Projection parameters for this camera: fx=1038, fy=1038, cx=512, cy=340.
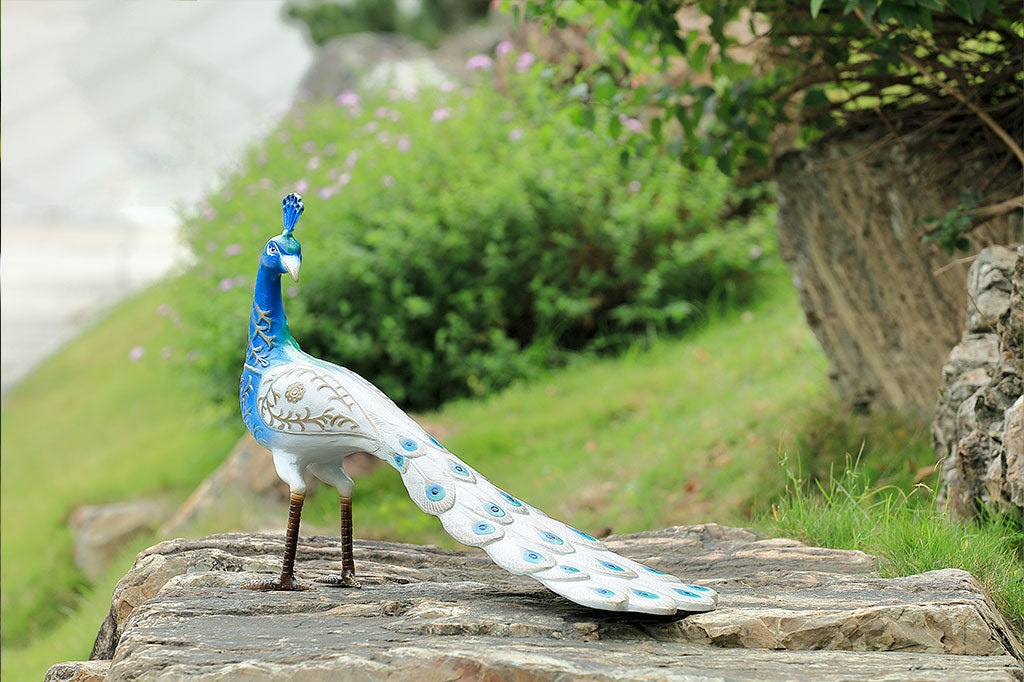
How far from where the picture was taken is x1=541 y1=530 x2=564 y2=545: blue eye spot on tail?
2271mm

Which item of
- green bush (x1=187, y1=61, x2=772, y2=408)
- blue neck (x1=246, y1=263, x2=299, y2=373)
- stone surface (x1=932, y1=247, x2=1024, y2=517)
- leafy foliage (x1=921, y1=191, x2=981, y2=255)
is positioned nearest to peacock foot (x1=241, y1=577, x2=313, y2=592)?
blue neck (x1=246, y1=263, x2=299, y2=373)

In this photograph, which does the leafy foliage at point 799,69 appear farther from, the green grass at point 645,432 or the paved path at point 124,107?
the paved path at point 124,107

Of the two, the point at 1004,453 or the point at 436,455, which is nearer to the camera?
→ the point at 436,455

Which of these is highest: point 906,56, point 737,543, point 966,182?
point 906,56

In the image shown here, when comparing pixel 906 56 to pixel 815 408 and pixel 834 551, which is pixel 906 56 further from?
pixel 834 551

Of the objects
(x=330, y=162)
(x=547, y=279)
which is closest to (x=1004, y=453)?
(x=547, y=279)

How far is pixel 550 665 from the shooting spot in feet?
6.55

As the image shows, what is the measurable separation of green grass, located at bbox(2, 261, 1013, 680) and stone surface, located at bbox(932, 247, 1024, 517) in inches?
12.2

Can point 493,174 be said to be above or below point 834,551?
above

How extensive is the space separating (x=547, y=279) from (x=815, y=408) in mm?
3034

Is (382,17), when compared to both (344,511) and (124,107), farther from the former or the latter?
(344,511)

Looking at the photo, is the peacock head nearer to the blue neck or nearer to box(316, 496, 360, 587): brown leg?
the blue neck

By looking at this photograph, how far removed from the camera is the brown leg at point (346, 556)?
103 inches

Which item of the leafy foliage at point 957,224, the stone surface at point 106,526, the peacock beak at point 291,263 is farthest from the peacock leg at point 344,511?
the stone surface at point 106,526
